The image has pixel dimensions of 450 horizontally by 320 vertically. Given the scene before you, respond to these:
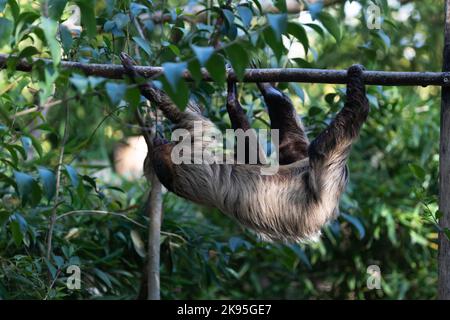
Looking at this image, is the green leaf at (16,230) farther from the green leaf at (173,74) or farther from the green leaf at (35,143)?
the green leaf at (173,74)

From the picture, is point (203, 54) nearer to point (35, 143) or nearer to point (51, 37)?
point (51, 37)

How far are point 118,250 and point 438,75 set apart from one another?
2972 millimetres

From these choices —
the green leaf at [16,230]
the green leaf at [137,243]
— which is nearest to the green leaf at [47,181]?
the green leaf at [16,230]

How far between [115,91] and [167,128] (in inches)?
94.5

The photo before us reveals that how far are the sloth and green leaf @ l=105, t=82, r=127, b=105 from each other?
1.73 m

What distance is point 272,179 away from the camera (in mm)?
4898

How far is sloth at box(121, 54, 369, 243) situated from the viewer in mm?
4496

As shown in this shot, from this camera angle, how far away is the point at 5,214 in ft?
12.8

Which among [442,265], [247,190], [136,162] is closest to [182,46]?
[247,190]

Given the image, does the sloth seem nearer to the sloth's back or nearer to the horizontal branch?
the sloth's back

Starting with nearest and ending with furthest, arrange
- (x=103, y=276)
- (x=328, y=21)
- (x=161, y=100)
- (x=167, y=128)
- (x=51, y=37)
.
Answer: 1. (x=51, y=37)
2. (x=328, y=21)
3. (x=161, y=100)
4. (x=167, y=128)
5. (x=103, y=276)

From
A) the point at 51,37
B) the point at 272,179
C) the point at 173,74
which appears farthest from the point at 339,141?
the point at 51,37

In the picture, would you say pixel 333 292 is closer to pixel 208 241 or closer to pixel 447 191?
pixel 208 241

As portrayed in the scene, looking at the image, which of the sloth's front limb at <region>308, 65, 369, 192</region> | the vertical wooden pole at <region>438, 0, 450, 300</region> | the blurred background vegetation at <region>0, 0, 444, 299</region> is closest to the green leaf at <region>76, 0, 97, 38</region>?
the blurred background vegetation at <region>0, 0, 444, 299</region>
